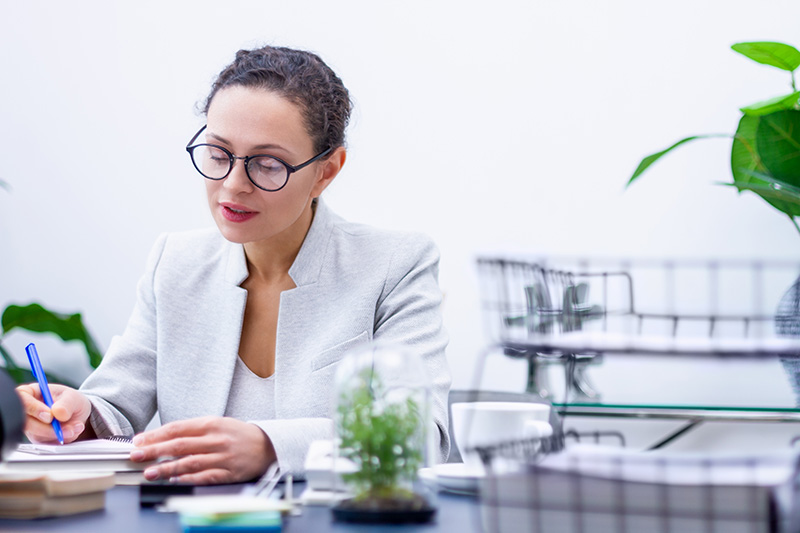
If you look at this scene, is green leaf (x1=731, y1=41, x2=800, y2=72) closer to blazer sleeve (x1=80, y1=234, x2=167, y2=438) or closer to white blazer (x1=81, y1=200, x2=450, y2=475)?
white blazer (x1=81, y1=200, x2=450, y2=475)

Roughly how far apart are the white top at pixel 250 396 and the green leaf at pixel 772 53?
4.20 feet

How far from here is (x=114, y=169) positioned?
8.74ft

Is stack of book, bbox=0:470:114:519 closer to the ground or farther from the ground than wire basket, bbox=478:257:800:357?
closer to the ground

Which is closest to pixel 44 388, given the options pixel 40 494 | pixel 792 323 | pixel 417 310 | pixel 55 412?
pixel 55 412

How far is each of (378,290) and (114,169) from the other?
1690mm

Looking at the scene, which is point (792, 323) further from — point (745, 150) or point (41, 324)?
point (41, 324)

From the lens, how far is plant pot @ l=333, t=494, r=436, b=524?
0.61m

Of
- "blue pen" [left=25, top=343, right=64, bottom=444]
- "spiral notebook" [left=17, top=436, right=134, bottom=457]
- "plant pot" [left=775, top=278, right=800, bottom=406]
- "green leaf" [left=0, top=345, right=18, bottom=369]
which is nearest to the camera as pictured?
"plant pot" [left=775, top=278, right=800, bottom=406]

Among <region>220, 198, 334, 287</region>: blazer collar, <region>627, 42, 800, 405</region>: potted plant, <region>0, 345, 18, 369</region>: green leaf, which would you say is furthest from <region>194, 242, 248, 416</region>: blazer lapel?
<region>0, 345, 18, 369</region>: green leaf

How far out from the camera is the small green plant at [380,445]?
0.60 meters

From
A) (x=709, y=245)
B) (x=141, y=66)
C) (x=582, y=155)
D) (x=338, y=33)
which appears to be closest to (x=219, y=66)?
(x=141, y=66)

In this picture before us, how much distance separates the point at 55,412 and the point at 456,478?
0.59 m

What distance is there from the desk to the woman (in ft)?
1.28

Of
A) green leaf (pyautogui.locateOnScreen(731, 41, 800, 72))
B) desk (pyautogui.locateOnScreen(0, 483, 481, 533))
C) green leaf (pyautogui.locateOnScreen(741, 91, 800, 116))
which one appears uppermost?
green leaf (pyautogui.locateOnScreen(731, 41, 800, 72))
